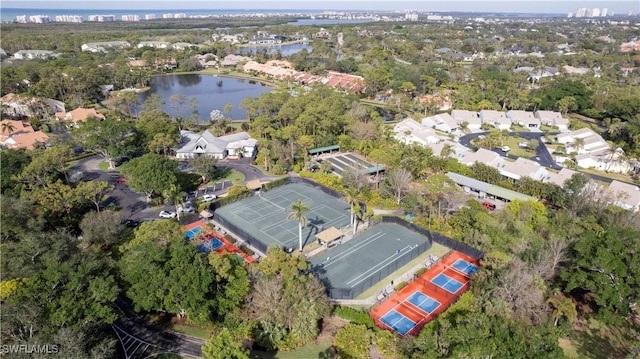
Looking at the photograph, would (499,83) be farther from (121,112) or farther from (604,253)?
(121,112)

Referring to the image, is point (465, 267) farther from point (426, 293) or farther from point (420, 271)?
point (426, 293)

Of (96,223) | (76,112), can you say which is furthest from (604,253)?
(76,112)

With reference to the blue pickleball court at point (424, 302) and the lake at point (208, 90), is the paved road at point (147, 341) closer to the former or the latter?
the blue pickleball court at point (424, 302)

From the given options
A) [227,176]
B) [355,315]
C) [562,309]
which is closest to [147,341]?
[355,315]

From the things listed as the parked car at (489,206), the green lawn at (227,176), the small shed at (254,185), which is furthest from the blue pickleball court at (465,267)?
the green lawn at (227,176)


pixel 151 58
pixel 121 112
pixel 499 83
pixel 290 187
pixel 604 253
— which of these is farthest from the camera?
pixel 151 58

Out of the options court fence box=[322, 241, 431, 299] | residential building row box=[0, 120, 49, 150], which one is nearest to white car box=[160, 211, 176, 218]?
court fence box=[322, 241, 431, 299]
